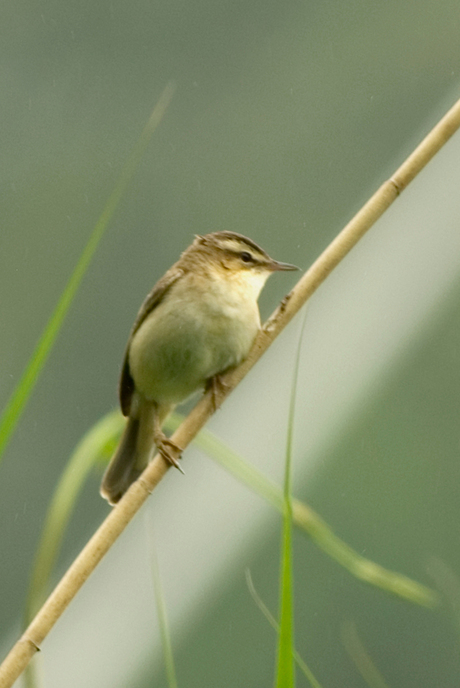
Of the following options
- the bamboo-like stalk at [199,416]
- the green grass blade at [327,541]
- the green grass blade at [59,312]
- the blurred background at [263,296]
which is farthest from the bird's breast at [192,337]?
the green grass blade at [59,312]

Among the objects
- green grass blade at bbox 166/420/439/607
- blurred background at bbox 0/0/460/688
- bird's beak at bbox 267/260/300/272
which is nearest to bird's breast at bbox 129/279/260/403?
bird's beak at bbox 267/260/300/272

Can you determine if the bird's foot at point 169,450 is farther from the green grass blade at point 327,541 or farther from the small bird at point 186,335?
the green grass blade at point 327,541

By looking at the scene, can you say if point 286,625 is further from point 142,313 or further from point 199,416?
point 142,313

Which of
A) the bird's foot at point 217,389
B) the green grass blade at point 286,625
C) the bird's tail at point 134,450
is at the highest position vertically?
the green grass blade at point 286,625

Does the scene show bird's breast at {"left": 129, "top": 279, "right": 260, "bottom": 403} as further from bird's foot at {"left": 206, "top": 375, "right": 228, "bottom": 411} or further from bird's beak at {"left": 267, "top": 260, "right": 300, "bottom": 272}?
bird's beak at {"left": 267, "top": 260, "right": 300, "bottom": 272}

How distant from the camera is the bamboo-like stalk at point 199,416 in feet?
2.90

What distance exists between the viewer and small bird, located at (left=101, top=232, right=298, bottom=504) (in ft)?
5.77

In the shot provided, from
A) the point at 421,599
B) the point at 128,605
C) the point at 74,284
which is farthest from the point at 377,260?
the point at 74,284

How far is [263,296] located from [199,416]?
2.03 meters

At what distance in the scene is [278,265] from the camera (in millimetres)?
1917

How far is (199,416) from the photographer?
1294 millimetres

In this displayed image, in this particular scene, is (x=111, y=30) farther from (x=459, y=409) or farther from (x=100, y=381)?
(x=459, y=409)

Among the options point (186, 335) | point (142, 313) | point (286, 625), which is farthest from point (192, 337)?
point (286, 625)

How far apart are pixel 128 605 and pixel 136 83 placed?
81.6 inches
